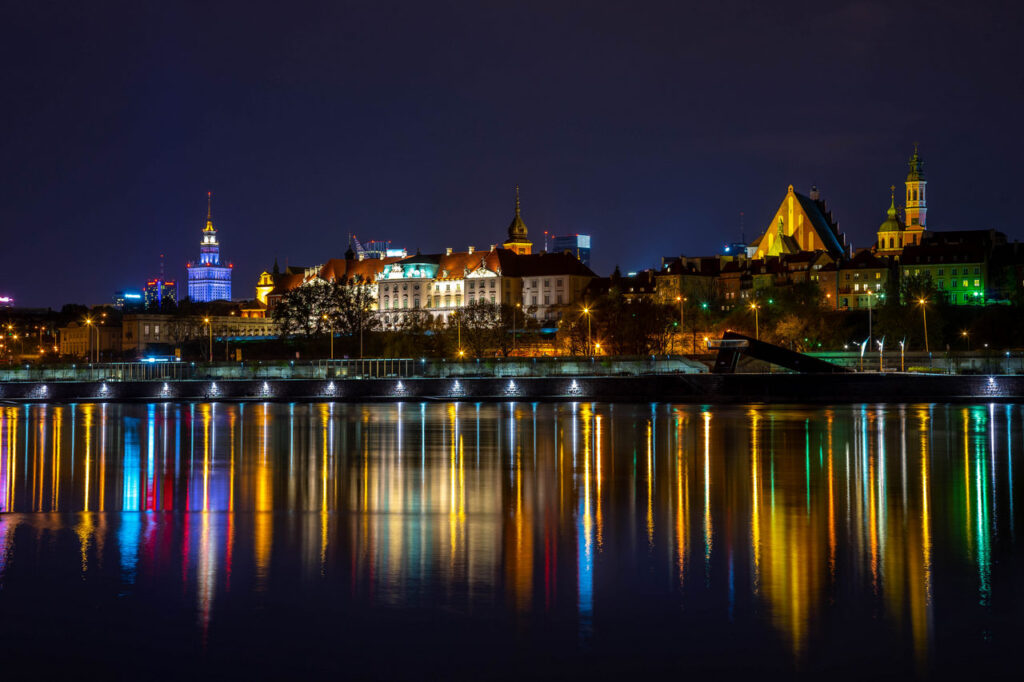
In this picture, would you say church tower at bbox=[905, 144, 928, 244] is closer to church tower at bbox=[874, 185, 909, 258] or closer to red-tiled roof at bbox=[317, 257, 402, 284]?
church tower at bbox=[874, 185, 909, 258]

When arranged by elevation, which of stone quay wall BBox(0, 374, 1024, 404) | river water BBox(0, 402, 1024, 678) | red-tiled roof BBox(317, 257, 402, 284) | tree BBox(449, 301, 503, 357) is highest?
red-tiled roof BBox(317, 257, 402, 284)

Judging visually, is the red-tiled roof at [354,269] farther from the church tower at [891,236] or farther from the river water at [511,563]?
the river water at [511,563]

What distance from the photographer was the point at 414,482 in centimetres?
2011

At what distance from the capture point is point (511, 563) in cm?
1244

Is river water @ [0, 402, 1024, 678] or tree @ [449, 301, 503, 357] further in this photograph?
tree @ [449, 301, 503, 357]

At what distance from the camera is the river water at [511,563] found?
30.1 feet

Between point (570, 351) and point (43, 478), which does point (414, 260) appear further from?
point (43, 478)

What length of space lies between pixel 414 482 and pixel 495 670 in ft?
37.6

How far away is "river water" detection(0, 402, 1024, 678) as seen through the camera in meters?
9.17

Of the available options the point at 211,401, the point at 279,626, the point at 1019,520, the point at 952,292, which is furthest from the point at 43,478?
the point at 952,292

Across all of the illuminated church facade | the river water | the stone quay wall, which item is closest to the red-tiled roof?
the illuminated church facade

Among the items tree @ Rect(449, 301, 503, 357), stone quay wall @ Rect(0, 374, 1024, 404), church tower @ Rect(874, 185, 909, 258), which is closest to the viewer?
stone quay wall @ Rect(0, 374, 1024, 404)

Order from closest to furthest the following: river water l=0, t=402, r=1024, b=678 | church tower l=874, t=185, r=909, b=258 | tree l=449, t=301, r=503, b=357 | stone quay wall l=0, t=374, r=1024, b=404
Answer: river water l=0, t=402, r=1024, b=678, stone quay wall l=0, t=374, r=1024, b=404, tree l=449, t=301, r=503, b=357, church tower l=874, t=185, r=909, b=258

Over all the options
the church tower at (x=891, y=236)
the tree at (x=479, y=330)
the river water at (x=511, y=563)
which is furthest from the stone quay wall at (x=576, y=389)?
the church tower at (x=891, y=236)
